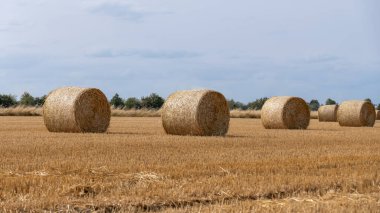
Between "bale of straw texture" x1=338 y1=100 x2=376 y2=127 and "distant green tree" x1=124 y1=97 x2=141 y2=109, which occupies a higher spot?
"distant green tree" x1=124 y1=97 x2=141 y2=109

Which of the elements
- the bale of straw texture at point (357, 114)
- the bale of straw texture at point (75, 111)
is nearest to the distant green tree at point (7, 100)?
the bale of straw texture at point (357, 114)

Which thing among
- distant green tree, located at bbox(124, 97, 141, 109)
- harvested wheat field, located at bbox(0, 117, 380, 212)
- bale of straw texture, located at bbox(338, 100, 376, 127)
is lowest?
harvested wheat field, located at bbox(0, 117, 380, 212)

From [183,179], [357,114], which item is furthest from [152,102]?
[183,179]

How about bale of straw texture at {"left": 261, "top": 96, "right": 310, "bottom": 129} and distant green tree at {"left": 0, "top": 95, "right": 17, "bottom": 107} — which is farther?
distant green tree at {"left": 0, "top": 95, "right": 17, "bottom": 107}

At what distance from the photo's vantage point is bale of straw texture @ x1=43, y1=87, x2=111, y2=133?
17.2 m

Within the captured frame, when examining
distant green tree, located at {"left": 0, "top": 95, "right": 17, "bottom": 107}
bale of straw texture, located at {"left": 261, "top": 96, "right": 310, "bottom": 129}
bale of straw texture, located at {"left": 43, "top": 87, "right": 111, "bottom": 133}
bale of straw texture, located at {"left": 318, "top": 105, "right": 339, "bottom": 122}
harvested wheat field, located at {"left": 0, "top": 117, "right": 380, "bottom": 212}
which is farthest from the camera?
distant green tree, located at {"left": 0, "top": 95, "right": 17, "bottom": 107}

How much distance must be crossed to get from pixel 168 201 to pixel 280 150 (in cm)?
599

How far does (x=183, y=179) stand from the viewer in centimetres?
780

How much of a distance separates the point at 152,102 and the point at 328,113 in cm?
1966

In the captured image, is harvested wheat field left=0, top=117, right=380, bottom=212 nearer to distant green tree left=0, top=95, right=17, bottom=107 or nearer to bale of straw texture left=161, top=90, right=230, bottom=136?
bale of straw texture left=161, top=90, right=230, bottom=136

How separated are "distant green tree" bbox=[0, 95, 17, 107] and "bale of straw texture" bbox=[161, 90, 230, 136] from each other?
31817mm

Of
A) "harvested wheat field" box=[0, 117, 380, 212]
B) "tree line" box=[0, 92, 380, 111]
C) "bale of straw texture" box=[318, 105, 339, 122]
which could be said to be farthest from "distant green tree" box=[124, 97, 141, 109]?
"harvested wheat field" box=[0, 117, 380, 212]

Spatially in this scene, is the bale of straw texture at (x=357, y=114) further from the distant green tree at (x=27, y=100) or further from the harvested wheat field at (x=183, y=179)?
the distant green tree at (x=27, y=100)

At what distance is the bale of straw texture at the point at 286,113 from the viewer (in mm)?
22406
